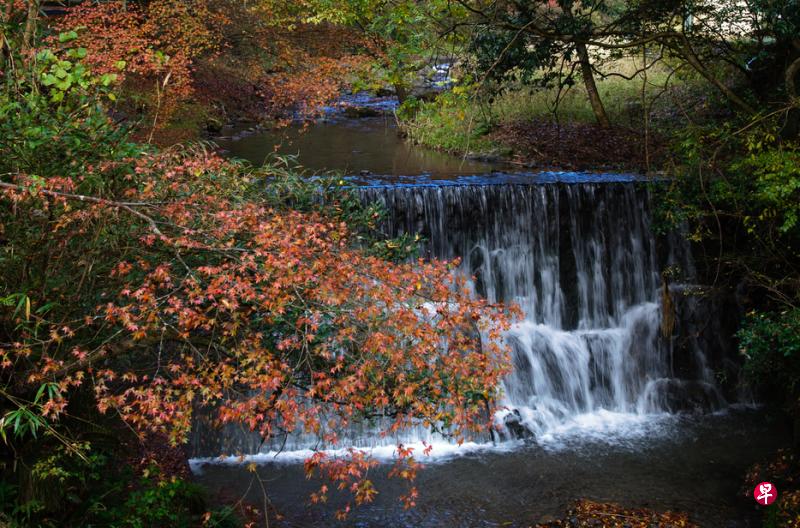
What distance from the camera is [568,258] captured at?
12.1m

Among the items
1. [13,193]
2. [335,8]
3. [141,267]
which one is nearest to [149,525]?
[141,267]

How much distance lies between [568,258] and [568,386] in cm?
232

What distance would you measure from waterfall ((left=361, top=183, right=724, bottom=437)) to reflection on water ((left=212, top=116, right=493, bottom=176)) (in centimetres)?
194

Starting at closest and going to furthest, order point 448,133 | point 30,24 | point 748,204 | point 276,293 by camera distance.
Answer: point 276,293
point 30,24
point 748,204
point 448,133

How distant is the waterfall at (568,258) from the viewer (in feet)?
37.2

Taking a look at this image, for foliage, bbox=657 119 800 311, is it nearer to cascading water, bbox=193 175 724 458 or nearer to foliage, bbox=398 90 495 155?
cascading water, bbox=193 175 724 458

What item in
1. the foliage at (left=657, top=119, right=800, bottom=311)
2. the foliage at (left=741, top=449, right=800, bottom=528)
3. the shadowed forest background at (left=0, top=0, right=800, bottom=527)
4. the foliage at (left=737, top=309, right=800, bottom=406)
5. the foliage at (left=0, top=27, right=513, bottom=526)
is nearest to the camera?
the foliage at (left=0, top=27, right=513, bottom=526)

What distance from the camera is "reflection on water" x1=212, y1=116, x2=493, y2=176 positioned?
49.2ft

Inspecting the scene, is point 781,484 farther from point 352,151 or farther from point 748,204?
point 352,151

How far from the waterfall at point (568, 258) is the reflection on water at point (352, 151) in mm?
1943

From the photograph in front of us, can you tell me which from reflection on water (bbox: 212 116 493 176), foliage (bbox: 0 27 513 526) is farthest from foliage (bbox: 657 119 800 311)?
foliage (bbox: 0 27 513 526)

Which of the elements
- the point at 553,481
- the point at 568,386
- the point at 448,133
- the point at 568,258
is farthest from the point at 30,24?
the point at 448,133

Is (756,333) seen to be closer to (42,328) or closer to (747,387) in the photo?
(747,387)

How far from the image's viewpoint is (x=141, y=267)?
5453 mm
